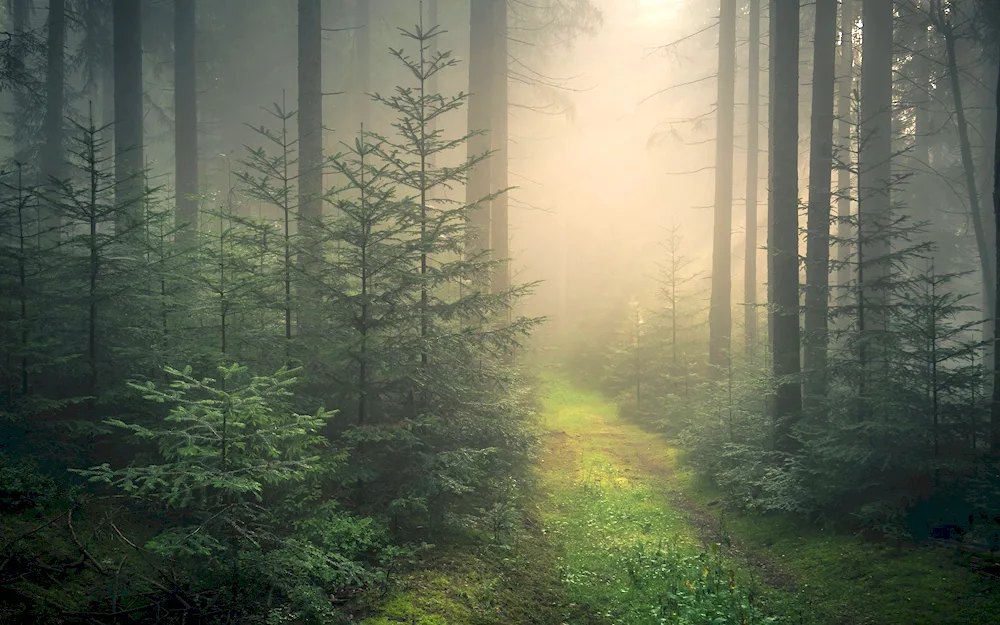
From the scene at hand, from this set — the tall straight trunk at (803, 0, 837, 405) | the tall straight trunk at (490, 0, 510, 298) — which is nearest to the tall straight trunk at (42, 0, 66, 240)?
the tall straight trunk at (490, 0, 510, 298)

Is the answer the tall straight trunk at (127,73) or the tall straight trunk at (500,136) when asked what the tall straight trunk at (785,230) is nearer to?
the tall straight trunk at (500,136)

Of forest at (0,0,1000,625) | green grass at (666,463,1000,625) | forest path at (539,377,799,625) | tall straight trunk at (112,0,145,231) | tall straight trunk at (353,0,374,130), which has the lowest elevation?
forest path at (539,377,799,625)

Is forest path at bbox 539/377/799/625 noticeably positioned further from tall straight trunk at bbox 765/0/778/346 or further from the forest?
tall straight trunk at bbox 765/0/778/346

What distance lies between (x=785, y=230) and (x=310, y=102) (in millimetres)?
10803

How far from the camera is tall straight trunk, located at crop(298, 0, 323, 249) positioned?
12.5 meters

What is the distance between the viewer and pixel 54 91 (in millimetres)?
19250

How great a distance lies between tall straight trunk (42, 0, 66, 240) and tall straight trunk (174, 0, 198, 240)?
11.1ft

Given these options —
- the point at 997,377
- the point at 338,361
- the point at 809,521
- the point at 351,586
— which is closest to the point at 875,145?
the point at 997,377

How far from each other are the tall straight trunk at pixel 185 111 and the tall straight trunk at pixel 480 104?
375 inches

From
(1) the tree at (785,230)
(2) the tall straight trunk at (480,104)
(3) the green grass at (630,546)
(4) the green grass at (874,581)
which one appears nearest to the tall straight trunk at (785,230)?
(1) the tree at (785,230)

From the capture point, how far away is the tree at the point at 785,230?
11.3 m

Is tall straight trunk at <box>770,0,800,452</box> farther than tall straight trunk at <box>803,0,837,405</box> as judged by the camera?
No

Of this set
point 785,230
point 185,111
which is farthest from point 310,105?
point 785,230

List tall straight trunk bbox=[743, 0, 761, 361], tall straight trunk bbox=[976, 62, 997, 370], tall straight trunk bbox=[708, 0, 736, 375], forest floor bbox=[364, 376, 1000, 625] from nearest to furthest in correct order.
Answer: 1. forest floor bbox=[364, 376, 1000, 625]
2. tall straight trunk bbox=[976, 62, 997, 370]
3. tall straight trunk bbox=[708, 0, 736, 375]
4. tall straight trunk bbox=[743, 0, 761, 361]
